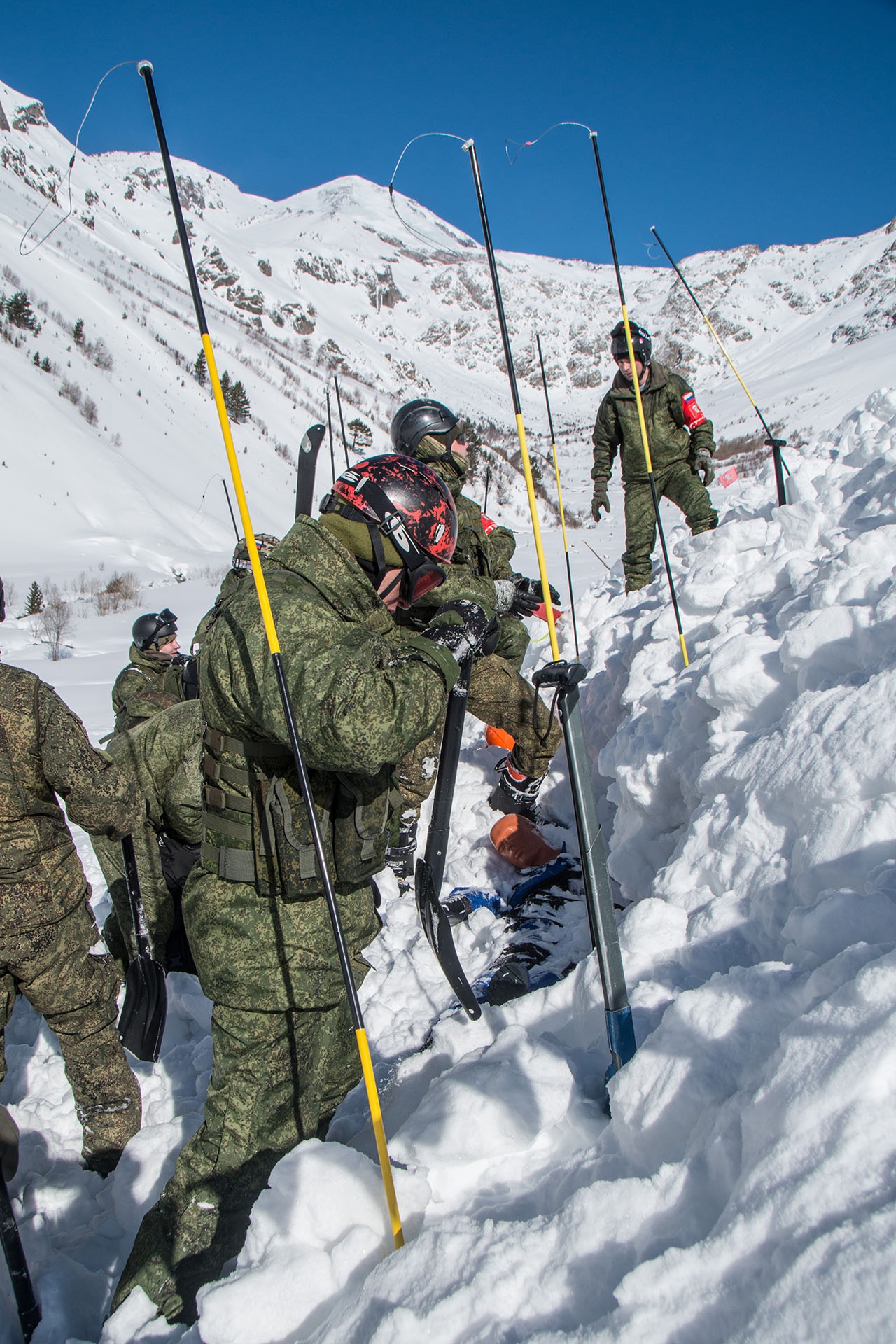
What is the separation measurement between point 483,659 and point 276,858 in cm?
218

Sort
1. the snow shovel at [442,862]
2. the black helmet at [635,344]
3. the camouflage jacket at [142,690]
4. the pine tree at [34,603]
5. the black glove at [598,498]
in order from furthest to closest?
the pine tree at [34,603] < the black glove at [598,498] < the black helmet at [635,344] < the camouflage jacket at [142,690] < the snow shovel at [442,862]

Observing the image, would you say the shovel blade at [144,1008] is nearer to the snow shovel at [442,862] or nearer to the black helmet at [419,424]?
the snow shovel at [442,862]

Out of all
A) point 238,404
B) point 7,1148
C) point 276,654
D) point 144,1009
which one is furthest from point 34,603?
point 238,404

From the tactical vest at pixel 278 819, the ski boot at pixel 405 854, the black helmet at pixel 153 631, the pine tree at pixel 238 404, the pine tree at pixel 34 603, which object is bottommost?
the ski boot at pixel 405 854

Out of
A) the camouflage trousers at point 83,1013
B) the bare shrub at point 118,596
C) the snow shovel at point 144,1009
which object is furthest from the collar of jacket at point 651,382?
the bare shrub at point 118,596

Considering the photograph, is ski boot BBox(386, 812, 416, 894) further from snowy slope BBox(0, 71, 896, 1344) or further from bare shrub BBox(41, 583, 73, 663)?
bare shrub BBox(41, 583, 73, 663)

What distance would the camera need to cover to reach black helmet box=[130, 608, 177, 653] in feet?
16.8

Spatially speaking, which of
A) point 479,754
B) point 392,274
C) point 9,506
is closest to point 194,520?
point 9,506

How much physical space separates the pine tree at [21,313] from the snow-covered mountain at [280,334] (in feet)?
1.87

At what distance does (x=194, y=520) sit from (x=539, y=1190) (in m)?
23.8

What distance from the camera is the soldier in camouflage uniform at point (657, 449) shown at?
6.72 m

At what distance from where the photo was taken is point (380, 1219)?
171cm

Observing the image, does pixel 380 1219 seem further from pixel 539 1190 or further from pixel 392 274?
pixel 392 274

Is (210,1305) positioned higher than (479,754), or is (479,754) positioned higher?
(479,754)
